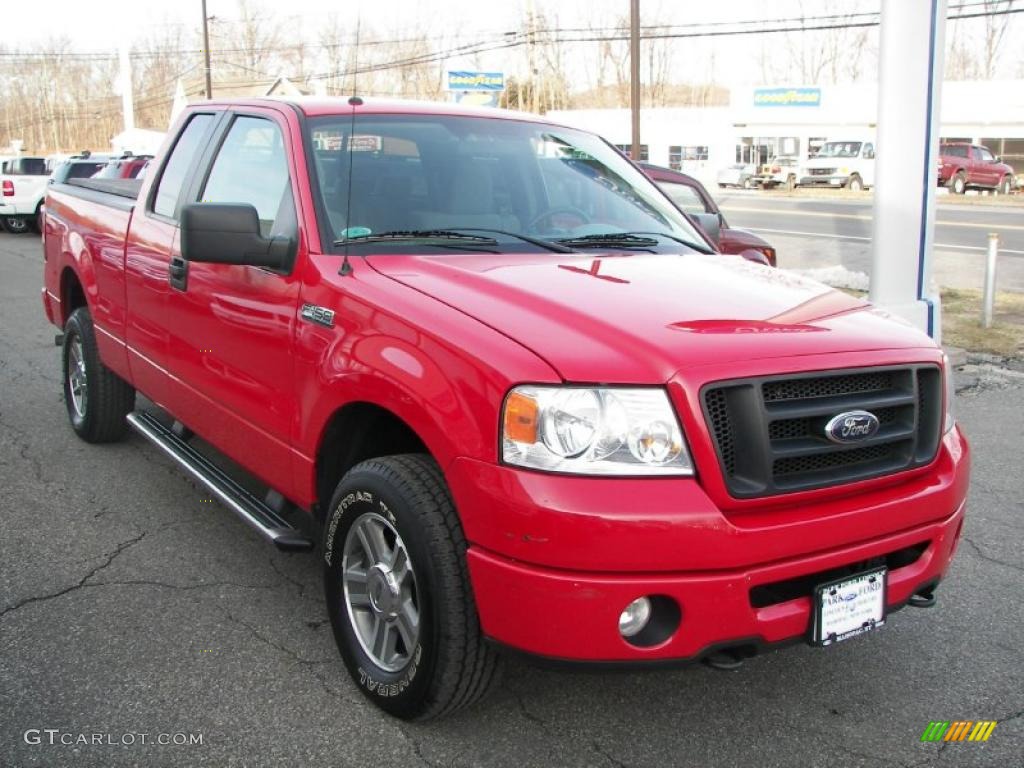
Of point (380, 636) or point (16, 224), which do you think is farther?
point (16, 224)

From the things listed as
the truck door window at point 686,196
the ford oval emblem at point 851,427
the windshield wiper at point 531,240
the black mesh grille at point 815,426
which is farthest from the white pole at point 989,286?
the ford oval emblem at point 851,427

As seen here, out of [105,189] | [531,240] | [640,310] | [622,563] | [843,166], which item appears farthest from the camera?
[843,166]

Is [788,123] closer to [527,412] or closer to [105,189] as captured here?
[105,189]

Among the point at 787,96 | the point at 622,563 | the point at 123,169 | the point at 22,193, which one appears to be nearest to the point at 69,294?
the point at 622,563

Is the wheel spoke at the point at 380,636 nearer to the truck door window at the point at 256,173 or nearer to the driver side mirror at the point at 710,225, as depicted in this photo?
the truck door window at the point at 256,173

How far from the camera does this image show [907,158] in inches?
321

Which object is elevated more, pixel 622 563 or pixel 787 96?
pixel 787 96

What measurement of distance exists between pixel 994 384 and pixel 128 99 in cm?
4027

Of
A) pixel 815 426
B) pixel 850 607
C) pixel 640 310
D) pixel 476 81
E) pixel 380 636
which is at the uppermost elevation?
pixel 476 81

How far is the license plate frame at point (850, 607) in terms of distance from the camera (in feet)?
8.80

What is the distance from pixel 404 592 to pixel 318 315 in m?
0.94

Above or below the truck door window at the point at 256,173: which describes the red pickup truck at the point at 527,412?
below

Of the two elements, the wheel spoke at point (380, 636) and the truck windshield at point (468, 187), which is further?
the truck windshield at point (468, 187)

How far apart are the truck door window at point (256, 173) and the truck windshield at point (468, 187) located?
0.18 metres
